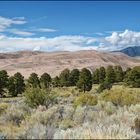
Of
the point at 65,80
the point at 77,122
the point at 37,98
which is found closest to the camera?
the point at 77,122

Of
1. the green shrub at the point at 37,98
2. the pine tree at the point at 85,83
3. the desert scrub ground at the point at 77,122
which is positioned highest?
the pine tree at the point at 85,83

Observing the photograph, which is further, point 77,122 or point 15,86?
point 15,86

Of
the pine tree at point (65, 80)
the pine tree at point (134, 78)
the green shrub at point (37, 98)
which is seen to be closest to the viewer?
the green shrub at point (37, 98)

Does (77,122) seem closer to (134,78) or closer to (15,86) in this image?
(15,86)

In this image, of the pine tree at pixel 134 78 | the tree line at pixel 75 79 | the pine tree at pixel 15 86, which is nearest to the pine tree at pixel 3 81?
the tree line at pixel 75 79

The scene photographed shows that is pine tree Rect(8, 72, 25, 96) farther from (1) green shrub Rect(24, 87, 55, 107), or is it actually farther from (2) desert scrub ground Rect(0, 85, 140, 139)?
(2) desert scrub ground Rect(0, 85, 140, 139)

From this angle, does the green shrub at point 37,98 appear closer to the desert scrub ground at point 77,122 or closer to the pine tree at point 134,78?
the desert scrub ground at point 77,122

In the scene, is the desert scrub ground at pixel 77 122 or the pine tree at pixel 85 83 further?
the pine tree at pixel 85 83

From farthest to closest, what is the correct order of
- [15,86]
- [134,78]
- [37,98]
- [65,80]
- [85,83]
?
[65,80]
[134,78]
[85,83]
[15,86]
[37,98]

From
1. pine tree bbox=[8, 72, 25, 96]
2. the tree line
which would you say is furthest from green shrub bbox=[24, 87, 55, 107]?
pine tree bbox=[8, 72, 25, 96]

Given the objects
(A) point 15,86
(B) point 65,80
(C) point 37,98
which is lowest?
(C) point 37,98

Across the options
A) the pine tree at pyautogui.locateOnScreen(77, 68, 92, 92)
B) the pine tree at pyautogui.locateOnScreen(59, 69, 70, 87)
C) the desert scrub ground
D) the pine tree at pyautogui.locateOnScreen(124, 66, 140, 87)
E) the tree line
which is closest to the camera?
the desert scrub ground

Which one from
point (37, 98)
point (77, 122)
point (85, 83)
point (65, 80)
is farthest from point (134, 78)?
point (77, 122)

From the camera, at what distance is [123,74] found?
293 ft
